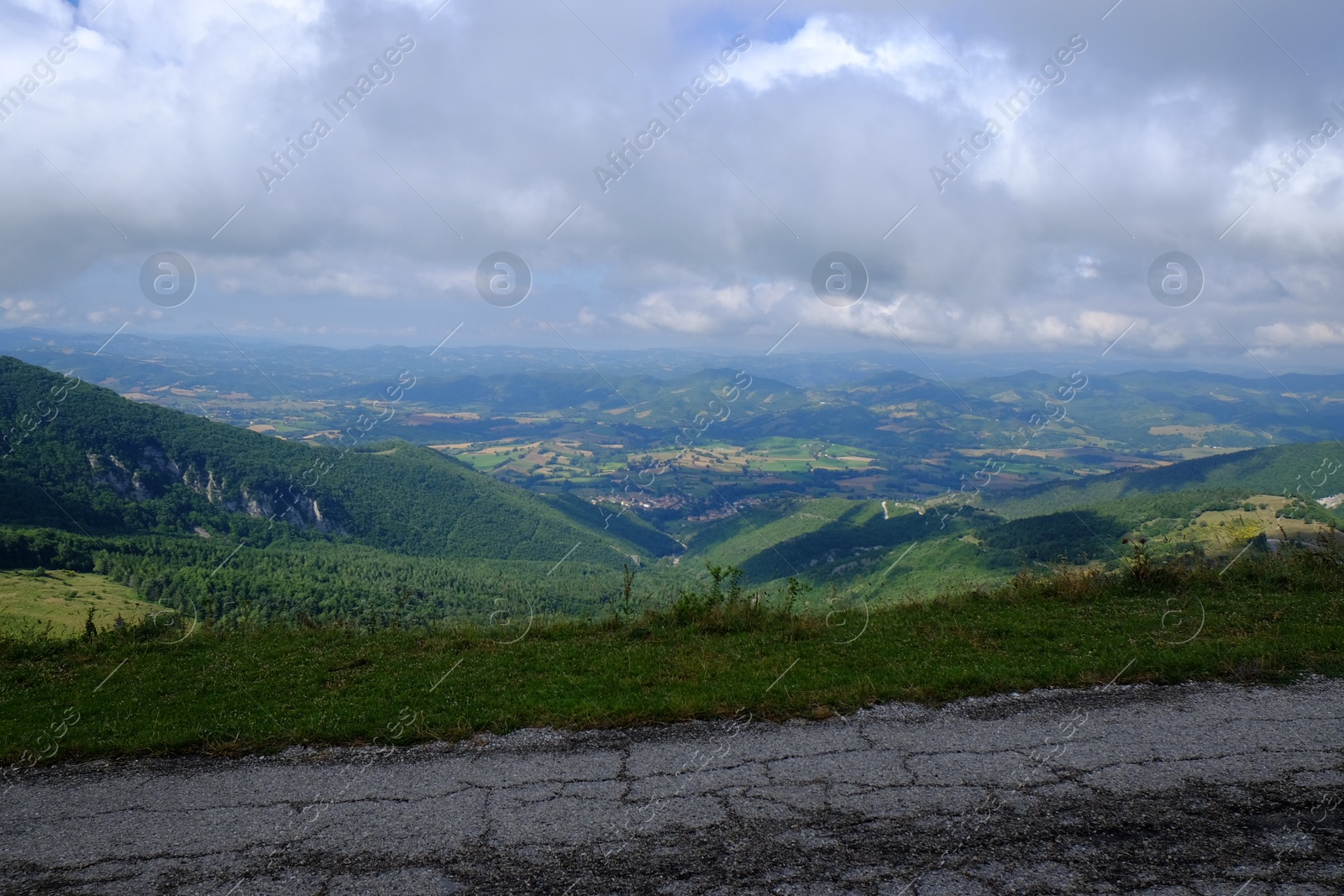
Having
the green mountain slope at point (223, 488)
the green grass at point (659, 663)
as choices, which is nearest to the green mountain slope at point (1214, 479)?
the green mountain slope at point (223, 488)

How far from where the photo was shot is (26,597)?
3147 centimetres

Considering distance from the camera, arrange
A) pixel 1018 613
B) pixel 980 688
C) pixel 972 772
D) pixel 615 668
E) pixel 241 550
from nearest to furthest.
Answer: pixel 972 772 → pixel 980 688 → pixel 615 668 → pixel 1018 613 → pixel 241 550

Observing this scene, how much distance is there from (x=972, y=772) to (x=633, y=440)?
615ft

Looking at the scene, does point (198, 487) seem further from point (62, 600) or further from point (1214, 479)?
point (1214, 479)

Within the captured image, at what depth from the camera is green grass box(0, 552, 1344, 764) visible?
7754 mm

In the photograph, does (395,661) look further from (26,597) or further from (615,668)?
(26,597)

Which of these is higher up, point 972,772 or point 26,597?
point 972,772

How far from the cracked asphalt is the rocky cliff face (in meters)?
94.5

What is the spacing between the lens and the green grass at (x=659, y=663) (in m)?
7.75

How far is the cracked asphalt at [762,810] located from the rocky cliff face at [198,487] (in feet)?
310

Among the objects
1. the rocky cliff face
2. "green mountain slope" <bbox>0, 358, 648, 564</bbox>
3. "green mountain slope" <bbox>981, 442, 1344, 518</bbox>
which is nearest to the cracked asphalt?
"green mountain slope" <bbox>0, 358, 648, 564</bbox>

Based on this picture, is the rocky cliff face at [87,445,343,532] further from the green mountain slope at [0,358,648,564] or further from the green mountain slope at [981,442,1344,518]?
the green mountain slope at [981,442,1344,518]

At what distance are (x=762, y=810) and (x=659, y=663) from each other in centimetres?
398

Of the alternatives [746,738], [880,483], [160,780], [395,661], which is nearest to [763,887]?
[746,738]
